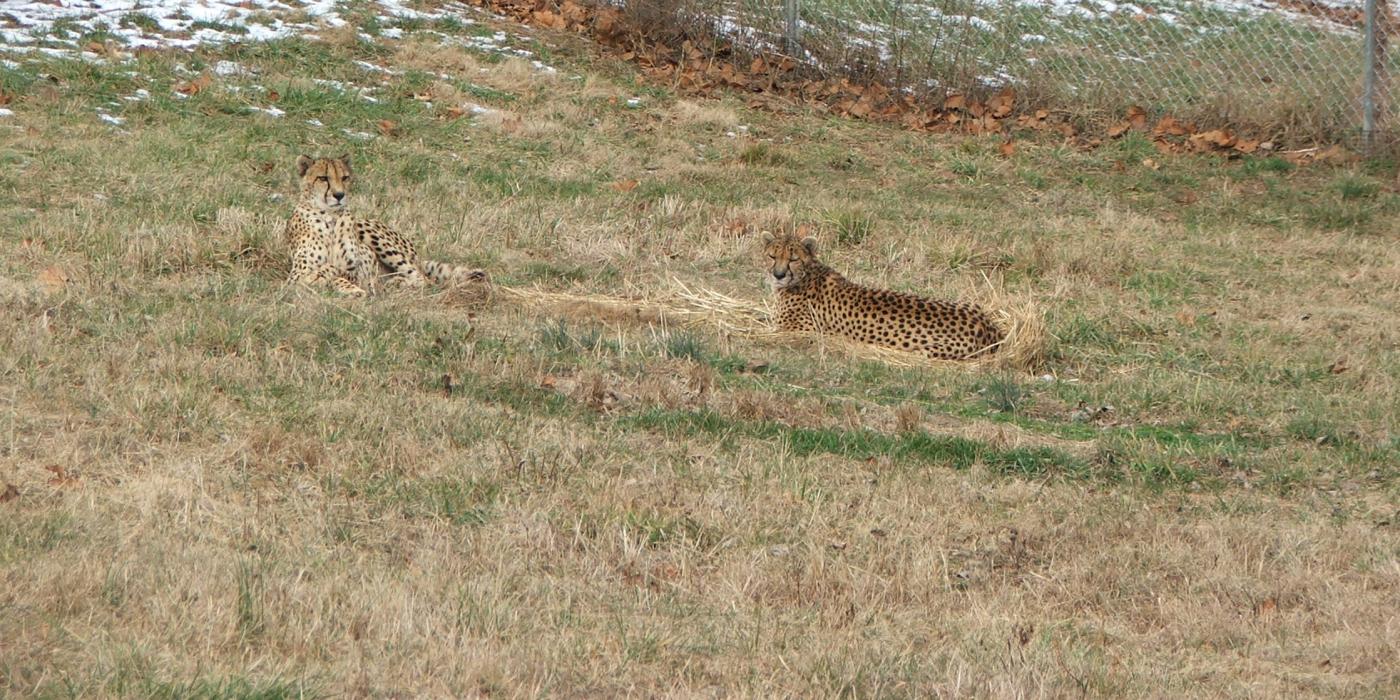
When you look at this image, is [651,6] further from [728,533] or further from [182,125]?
[728,533]

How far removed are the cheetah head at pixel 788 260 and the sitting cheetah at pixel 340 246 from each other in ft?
5.78

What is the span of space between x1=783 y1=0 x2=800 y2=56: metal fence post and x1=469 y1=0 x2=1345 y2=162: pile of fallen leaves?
18 cm

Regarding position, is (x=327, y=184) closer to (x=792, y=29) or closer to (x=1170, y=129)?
(x=792, y=29)

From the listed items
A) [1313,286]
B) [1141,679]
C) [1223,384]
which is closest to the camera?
[1141,679]

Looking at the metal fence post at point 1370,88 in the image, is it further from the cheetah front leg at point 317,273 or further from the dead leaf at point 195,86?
the dead leaf at point 195,86

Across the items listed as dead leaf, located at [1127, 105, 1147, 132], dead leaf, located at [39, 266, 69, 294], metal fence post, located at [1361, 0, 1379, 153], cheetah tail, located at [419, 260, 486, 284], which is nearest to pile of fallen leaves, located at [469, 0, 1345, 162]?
dead leaf, located at [1127, 105, 1147, 132]

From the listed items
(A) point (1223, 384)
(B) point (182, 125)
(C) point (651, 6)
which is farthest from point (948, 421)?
(C) point (651, 6)

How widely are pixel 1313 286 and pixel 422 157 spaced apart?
668 centimetres

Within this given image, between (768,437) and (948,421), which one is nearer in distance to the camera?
(768,437)

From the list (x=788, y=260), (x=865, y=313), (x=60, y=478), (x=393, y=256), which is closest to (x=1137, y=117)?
(x=788, y=260)

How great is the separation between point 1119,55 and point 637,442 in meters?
11.8

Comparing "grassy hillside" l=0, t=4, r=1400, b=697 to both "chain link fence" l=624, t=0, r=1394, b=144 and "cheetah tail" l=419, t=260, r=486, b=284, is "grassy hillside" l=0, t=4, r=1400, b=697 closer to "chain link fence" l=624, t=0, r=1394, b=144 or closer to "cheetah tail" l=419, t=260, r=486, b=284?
"cheetah tail" l=419, t=260, r=486, b=284

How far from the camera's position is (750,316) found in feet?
34.7

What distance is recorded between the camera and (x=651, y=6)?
17.2 m
